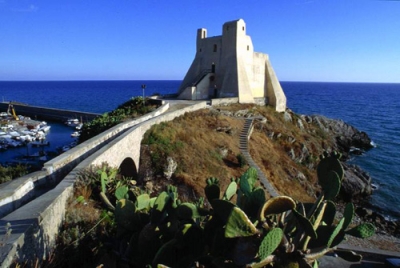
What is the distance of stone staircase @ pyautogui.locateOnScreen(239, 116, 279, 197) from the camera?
17828 millimetres

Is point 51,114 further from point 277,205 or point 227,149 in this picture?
point 277,205

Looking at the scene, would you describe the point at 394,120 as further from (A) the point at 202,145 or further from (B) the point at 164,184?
(B) the point at 164,184

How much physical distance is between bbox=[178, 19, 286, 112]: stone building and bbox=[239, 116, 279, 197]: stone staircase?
202 inches

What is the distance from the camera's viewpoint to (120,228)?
515 cm

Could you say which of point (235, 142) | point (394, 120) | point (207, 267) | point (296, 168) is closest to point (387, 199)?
point (296, 168)

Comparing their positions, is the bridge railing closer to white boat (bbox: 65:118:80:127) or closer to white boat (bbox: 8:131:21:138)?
white boat (bbox: 8:131:21:138)

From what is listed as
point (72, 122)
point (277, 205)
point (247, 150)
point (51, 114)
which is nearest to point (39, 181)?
point (277, 205)

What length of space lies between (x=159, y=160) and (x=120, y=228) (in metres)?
11.2

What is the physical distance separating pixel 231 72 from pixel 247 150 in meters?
10.7

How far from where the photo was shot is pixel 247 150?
2170cm

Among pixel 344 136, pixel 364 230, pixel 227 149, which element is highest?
pixel 364 230

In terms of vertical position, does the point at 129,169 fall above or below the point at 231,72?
below

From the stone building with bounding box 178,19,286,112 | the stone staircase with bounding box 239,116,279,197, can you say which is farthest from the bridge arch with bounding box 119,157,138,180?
the stone building with bounding box 178,19,286,112

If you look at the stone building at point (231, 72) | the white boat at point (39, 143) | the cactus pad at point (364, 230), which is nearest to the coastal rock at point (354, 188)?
the stone building at point (231, 72)
